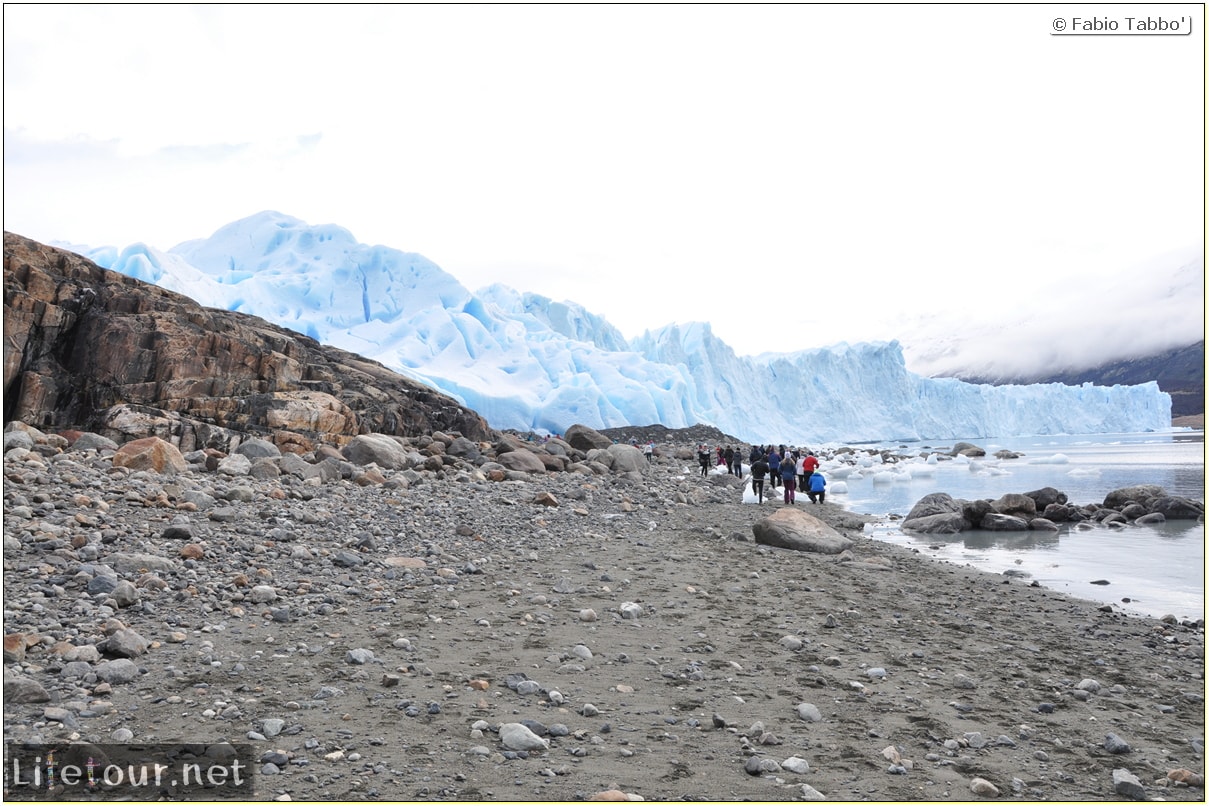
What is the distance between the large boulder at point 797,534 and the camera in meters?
9.71

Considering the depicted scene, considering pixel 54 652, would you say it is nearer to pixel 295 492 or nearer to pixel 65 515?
pixel 65 515

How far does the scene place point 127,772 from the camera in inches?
114

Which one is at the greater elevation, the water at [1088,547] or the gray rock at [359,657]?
the gray rock at [359,657]

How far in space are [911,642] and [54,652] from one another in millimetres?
5271

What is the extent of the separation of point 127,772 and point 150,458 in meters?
7.39

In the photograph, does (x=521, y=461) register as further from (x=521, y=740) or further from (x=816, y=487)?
(x=521, y=740)

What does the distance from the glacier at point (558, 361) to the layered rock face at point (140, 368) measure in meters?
21.4

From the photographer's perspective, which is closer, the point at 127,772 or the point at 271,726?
the point at 127,772

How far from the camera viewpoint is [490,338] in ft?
146

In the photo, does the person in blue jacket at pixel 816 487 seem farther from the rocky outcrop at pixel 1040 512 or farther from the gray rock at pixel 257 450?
the gray rock at pixel 257 450

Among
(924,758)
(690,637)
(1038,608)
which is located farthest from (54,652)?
(1038,608)

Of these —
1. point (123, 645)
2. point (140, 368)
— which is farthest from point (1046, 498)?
point (140, 368)

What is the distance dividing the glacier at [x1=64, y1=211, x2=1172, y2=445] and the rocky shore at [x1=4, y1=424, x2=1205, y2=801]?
102ft

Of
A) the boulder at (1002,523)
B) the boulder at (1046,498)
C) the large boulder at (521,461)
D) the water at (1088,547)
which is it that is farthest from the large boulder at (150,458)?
the boulder at (1046,498)
